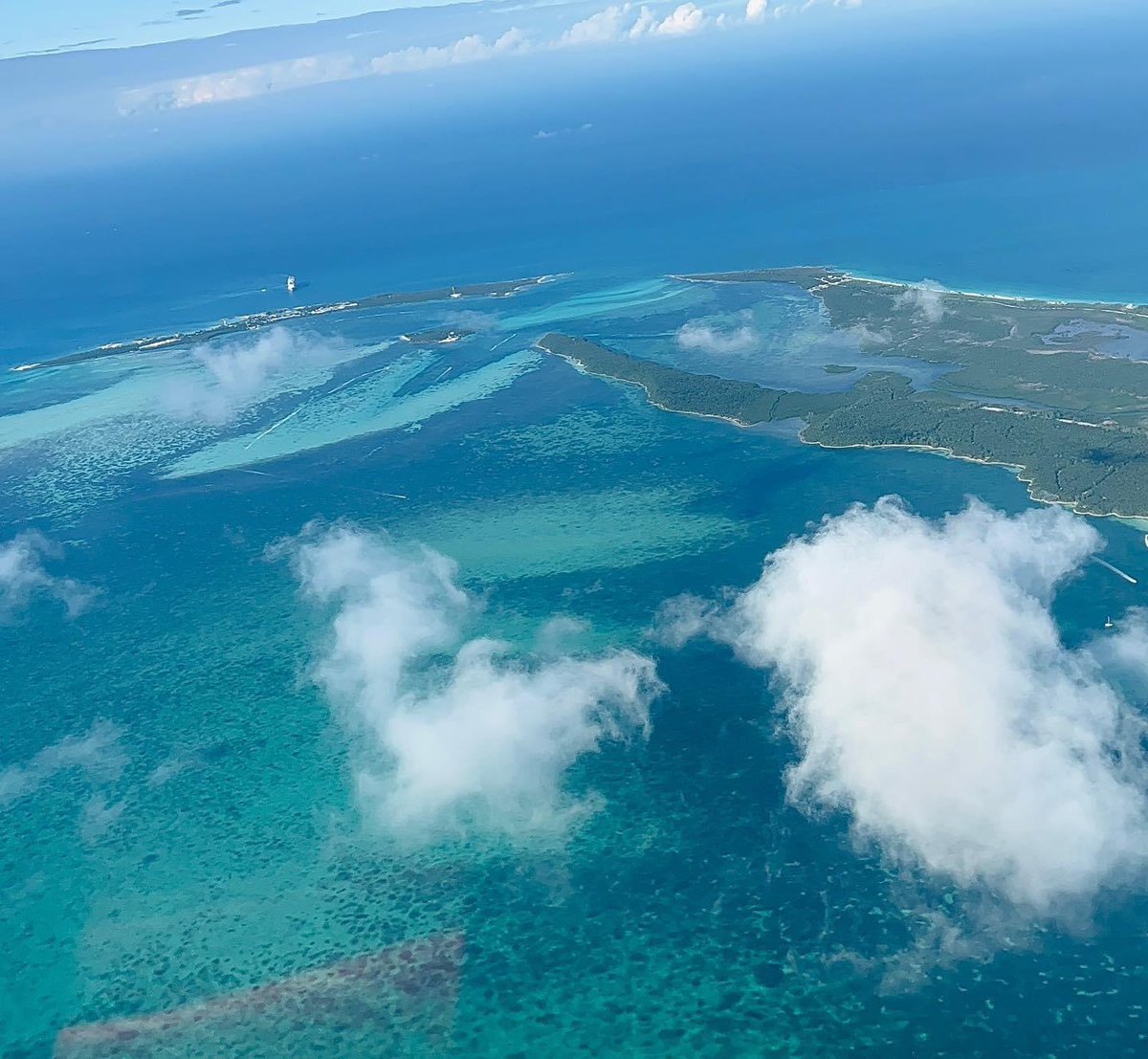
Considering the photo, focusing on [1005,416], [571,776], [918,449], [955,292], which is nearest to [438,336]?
[955,292]

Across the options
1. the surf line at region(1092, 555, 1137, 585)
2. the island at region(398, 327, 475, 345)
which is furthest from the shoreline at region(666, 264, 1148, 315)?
the surf line at region(1092, 555, 1137, 585)

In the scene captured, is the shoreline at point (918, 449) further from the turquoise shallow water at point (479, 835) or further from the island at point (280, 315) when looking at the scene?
the island at point (280, 315)

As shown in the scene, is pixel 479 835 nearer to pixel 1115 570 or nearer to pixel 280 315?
pixel 1115 570

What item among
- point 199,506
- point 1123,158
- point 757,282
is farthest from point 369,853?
point 1123,158

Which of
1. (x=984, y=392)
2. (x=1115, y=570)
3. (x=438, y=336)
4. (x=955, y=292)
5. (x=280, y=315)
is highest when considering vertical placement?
(x=280, y=315)

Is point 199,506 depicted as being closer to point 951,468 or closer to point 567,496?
point 567,496

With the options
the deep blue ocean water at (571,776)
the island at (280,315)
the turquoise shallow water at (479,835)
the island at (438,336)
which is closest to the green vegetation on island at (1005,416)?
the deep blue ocean water at (571,776)
